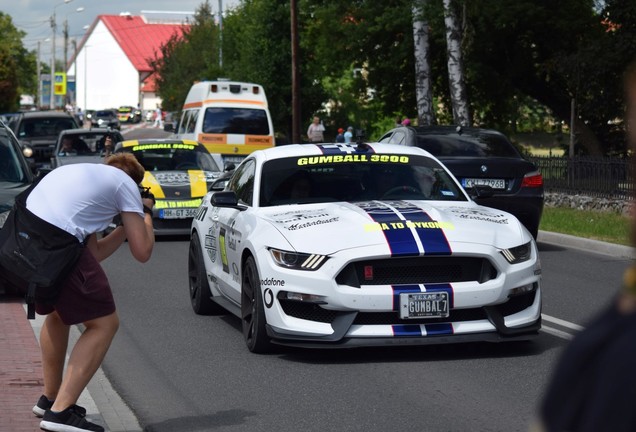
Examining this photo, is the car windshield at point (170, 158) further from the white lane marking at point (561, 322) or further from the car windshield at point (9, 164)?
the white lane marking at point (561, 322)

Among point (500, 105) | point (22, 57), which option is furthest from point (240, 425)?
point (22, 57)

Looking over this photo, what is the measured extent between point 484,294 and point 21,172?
7.13 metres

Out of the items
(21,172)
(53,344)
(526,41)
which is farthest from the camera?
(526,41)

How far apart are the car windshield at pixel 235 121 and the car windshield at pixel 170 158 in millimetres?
10496

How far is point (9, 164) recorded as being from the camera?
14.0 meters

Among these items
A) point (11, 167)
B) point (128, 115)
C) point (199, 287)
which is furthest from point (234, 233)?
point (128, 115)

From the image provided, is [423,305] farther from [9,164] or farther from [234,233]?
[9,164]

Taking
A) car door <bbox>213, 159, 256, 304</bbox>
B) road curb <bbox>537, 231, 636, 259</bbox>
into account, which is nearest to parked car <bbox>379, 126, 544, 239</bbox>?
road curb <bbox>537, 231, 636, 259</bbox>

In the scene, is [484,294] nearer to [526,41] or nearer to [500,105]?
[526,41]

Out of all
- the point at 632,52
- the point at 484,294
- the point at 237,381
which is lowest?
the point at 237,381

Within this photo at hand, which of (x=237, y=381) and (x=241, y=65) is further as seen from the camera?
(x=241, y=65)

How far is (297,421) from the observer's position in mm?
6801

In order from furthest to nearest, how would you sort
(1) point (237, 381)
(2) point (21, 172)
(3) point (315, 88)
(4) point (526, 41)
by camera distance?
(3) point (315, 88) → (4) point (526, 41) → (2) point (21, 172) → (1) point (237, 381)

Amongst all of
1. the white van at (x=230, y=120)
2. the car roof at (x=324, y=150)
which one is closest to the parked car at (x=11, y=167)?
the car roof at (x=324, y=150)
